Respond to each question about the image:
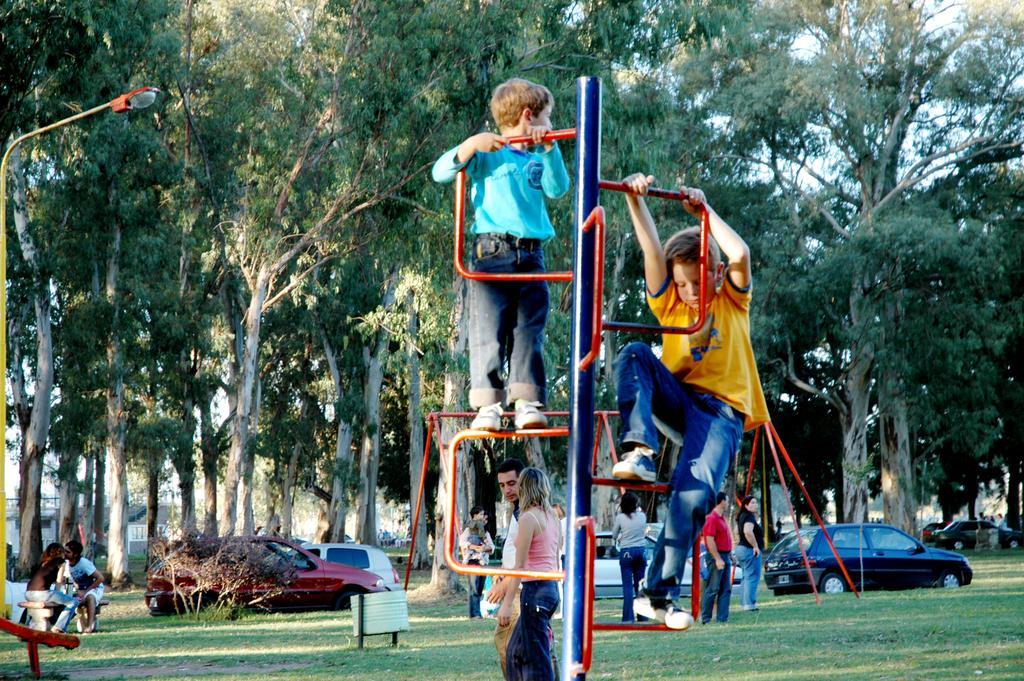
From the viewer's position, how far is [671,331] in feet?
15.4

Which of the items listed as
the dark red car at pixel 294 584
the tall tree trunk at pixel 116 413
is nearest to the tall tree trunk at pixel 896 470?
the dark red car at pixel 294 584

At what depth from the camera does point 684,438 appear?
4.90 m

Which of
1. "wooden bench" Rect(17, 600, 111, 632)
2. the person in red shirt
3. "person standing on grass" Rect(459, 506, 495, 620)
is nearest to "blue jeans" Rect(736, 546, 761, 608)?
the person in red shirt

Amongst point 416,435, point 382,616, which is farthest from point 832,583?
point 416,435

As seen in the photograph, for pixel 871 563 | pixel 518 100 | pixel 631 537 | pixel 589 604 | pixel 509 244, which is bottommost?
pixel 871 563

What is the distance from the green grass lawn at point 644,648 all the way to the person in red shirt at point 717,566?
1.47 ft

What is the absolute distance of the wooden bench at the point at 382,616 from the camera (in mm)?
16453

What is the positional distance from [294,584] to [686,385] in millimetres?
21117

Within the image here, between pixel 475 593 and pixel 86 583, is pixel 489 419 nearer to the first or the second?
pixel 475 593

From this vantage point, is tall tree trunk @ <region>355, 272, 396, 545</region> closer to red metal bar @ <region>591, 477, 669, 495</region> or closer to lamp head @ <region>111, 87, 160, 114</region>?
lamp head @ <region>111, 87, 160, 114</region>

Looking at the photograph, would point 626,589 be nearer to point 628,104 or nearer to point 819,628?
point 819,628

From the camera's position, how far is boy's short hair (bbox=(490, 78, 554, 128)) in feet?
17.3

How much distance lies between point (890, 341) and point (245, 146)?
67.0 ft

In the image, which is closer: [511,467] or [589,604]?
[589,604]
